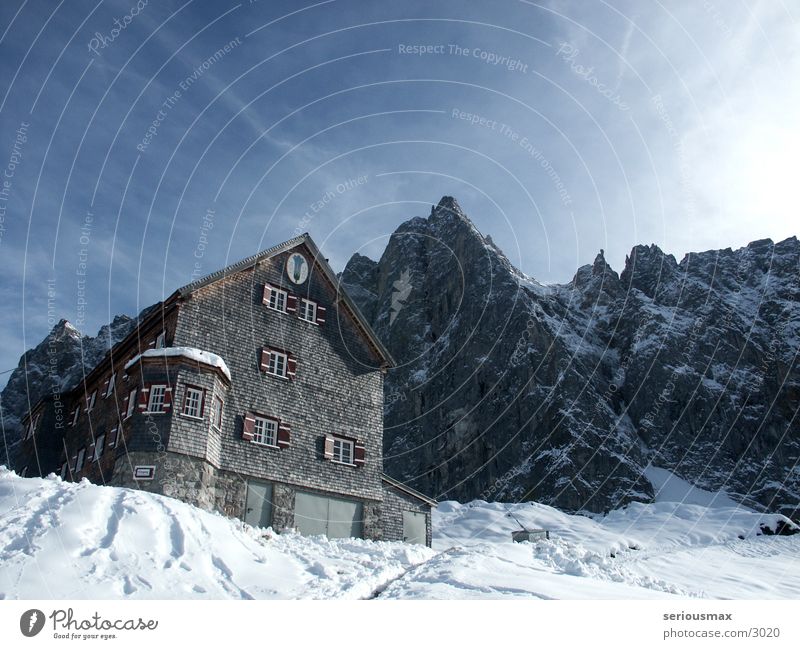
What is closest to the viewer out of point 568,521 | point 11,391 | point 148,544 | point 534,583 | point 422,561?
point 148,544

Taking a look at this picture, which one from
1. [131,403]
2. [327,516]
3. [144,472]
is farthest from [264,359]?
[144,472]

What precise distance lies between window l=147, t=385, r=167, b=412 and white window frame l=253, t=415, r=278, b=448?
4.40 metres

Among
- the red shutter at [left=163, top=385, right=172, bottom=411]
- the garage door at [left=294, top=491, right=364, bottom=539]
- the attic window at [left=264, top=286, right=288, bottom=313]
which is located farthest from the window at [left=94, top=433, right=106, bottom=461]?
the attic window at [left=264, top=286, right=288, bottom=313]

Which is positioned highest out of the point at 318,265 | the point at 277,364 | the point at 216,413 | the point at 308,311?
the point at 318,265

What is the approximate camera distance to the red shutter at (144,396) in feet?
85.3

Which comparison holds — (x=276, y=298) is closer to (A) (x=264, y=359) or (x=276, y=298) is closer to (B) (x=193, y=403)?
(A) (x=264, y=359)

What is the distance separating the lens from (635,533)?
190 feet

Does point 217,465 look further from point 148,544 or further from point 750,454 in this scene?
point 750,454

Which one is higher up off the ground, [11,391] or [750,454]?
[11,391]

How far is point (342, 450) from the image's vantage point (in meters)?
31.8

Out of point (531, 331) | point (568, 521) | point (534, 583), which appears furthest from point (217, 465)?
point (531, 331)

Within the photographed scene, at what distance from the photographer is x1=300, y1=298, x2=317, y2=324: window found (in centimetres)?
3303

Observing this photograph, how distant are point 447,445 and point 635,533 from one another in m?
35.5

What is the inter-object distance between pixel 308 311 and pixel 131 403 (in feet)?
31.7
